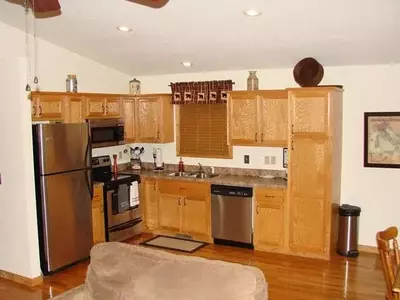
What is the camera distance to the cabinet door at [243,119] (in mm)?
5773

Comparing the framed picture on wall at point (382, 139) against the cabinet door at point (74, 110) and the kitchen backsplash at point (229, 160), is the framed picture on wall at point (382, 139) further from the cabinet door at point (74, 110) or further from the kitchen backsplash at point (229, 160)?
the cabinet door at point (74, 110)

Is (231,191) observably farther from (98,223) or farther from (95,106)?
(95,106)

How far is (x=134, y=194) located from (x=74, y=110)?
1.51m

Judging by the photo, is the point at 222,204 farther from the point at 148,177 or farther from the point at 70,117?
the point at 70,117

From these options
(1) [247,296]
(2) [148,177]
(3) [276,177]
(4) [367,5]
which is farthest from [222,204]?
(1) [247,296]

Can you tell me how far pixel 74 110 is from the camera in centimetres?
564

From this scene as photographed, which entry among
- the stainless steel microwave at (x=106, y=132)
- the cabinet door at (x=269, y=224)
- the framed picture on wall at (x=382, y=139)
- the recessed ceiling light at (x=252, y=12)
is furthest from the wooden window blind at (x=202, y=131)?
the recessed ceiling light at (x=252, y=12)

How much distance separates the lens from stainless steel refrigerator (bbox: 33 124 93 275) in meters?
4.81

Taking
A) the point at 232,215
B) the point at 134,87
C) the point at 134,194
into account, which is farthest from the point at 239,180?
the point at 134,87

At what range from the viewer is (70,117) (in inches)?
220

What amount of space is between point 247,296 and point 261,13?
2744mm

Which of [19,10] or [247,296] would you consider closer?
[247,296]

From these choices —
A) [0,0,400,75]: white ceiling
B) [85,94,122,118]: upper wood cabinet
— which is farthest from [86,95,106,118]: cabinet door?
[0,0,400,75]: white ceiling

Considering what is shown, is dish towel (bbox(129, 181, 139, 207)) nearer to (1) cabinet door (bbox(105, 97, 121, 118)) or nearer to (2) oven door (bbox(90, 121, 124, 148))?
(2) oven door (bbox(90, 121, 124, 148))
